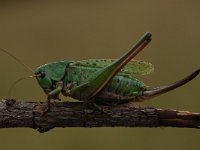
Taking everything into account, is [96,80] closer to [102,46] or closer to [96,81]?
[96,81]

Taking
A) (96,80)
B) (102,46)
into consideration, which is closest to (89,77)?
(96,80)

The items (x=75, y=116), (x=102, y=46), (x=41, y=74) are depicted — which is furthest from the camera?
(x=102, y=46)

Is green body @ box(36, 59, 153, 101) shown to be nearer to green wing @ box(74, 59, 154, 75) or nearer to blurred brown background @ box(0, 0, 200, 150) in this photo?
green wing @ box(74, 59, 154, 75)

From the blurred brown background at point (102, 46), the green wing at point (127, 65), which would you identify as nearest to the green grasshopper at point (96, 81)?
the green wing at point (127, 65)

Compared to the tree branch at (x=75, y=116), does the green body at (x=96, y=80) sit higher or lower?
higher

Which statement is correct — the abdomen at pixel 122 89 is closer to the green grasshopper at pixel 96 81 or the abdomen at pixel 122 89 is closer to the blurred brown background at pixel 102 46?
the green grasshopper at pixel 96 81
